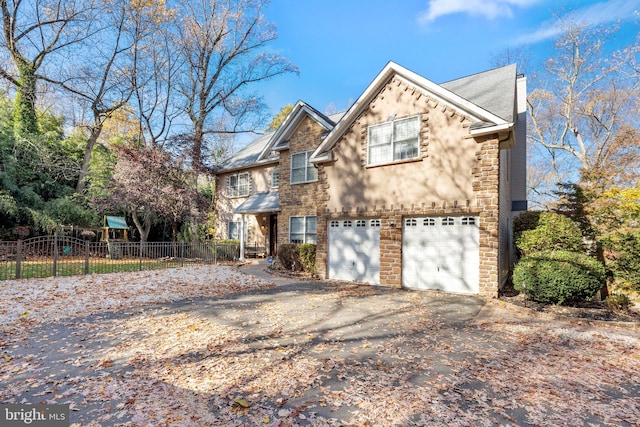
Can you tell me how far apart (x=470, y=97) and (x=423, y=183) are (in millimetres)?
4062

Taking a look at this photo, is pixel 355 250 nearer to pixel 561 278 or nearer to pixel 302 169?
pixel 302 169

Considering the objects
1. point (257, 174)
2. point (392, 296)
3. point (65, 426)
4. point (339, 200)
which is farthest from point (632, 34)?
point (65, 426)

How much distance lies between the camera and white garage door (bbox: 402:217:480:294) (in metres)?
9.29

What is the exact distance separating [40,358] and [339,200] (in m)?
9.23

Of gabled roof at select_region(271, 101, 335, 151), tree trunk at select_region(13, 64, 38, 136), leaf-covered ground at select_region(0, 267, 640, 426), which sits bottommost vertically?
leaf-covered ground at select_region(0, 267, 640, 426)

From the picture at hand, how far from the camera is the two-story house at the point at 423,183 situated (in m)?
9.08

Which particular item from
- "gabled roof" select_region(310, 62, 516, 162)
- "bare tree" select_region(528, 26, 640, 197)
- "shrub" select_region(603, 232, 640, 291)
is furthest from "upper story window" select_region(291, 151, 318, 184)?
"bare tree" select_region(528, 26, 640, 197)

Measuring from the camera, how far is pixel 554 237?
966 cm

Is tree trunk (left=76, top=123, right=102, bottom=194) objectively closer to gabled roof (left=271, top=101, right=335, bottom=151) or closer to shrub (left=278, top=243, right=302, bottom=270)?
gabled roof (left=271, top=101, right=335, bottom=151)

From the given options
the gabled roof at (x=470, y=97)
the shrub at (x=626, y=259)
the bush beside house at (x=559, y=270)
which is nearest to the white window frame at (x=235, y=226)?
the gabled roof at (x=470, y=97)

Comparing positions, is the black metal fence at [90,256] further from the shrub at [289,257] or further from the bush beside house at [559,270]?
the bush beside house at [559,270]

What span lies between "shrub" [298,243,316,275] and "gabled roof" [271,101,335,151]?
5.52 m

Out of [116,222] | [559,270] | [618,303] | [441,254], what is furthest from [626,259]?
[116,222]

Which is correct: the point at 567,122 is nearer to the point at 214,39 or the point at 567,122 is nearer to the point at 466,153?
the point at 466,153
